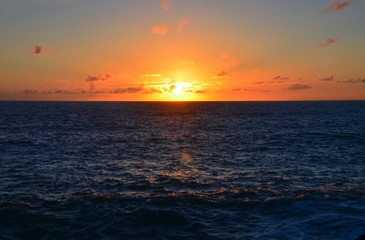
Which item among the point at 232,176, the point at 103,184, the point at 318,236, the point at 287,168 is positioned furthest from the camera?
the point at 287,168

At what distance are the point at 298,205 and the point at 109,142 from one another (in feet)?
104

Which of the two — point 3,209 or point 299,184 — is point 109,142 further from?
point 299,184

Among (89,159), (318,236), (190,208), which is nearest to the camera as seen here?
(318,236)

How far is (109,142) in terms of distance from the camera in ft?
140

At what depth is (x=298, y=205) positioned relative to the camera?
56.4 feet

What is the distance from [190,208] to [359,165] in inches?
801

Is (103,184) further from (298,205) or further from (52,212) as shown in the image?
(298,205)

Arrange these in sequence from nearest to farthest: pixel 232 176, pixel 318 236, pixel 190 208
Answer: pixel 318 236, pixel 190 208, pixel 232 176

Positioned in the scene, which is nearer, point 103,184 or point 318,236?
point 318,236

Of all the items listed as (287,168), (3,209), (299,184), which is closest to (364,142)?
(287,168)

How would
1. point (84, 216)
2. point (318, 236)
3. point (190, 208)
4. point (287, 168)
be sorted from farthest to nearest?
point (287, 168) < point (190, 208) < point (84, 216) < point (318, 236)

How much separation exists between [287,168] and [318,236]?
14.2 meters

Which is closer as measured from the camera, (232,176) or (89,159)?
(232,176)

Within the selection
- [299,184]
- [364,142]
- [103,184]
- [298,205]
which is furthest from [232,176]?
[364,142]
